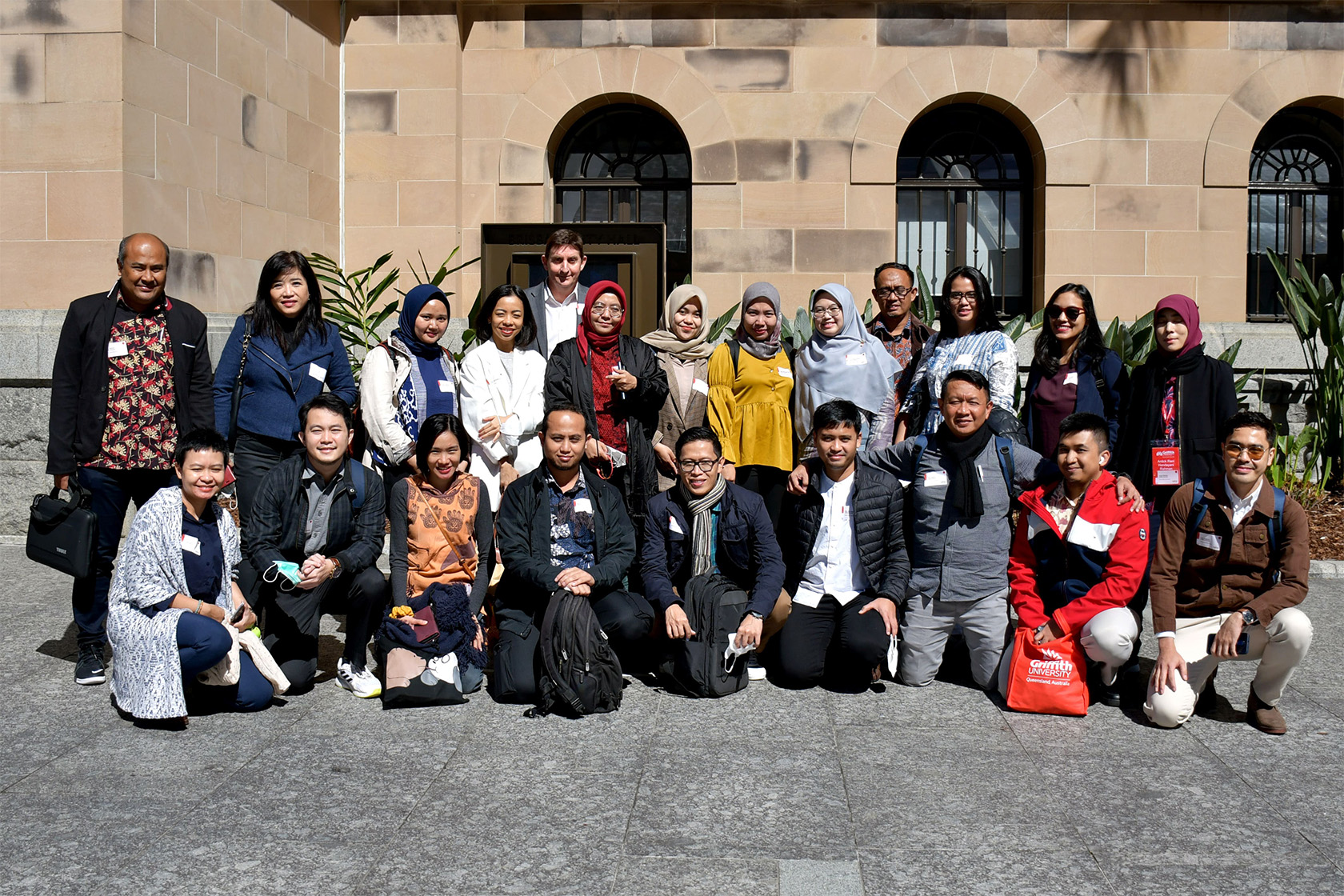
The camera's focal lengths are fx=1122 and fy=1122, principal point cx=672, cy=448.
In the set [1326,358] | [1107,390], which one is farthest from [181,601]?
[1326,358]

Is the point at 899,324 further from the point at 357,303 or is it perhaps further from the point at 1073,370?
the point at 357,303

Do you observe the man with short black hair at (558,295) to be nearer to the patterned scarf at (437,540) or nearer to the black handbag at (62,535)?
the patterned scarf at (437,540)

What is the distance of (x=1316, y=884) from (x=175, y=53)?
8001 mm

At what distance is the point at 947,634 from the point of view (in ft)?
16.8

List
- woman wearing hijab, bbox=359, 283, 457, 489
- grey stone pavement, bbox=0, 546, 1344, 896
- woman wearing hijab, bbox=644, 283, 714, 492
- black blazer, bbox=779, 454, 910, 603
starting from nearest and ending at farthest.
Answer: grey stone pavement, bbox=0, 546, 1344, 896 → black blazer, bbox=779, 454, 910, 603 → woman wearing hijab, bbox=359, 283, 457, 489 → woman wearing hijab, bbox=644, 283, 714, 492

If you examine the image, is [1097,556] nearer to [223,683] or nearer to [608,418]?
[608,418]

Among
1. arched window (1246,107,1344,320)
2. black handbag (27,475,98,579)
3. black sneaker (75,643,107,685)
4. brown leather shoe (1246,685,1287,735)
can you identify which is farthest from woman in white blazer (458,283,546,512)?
arched window (1246,107,1344,320)

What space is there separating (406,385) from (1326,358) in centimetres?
712

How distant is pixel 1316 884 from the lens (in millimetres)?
3031

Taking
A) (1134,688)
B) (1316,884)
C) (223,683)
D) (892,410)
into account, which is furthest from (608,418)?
(1316,884)

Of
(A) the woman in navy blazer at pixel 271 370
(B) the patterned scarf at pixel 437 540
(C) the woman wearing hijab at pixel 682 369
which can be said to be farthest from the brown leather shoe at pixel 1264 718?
(A) the woman in navy blazer at pixel 271 370

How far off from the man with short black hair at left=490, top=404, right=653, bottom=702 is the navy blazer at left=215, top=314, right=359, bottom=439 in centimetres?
108

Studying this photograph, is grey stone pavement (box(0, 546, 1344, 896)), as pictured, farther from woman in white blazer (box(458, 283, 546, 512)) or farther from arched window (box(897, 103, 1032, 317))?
arched window (box(897, 103, 1032, 317))

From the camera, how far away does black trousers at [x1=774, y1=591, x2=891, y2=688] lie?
4910 millimetres
